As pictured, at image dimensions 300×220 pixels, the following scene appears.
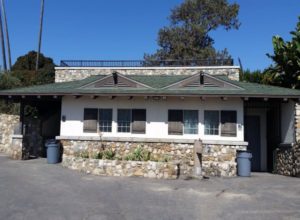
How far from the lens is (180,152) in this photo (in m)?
15.1

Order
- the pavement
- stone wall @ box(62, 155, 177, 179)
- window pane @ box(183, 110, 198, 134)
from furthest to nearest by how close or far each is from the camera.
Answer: window pane @ box(183, 110, 198, 134)
stone wall @ box(62, 155, 177, 179)
the pavement

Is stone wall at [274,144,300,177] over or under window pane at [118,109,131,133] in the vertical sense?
under

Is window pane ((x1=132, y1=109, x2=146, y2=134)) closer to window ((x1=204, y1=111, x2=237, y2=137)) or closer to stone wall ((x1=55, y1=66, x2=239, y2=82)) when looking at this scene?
window ((x1=204, y1=111, x2=237, y2=137))

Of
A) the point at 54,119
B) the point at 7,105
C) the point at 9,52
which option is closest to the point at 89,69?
the point at 54,119

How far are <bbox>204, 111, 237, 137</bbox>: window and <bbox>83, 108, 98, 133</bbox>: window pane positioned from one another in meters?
5.47

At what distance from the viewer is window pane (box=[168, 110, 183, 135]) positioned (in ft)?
50.3

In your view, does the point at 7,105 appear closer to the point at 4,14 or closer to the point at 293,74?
the point at 293,74

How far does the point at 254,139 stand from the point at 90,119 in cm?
867

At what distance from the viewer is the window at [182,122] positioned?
1529 cm

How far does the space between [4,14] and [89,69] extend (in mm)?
30456

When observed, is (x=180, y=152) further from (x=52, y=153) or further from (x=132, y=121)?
(x=52, y=153)

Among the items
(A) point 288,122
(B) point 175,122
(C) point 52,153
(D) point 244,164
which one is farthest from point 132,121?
(A) point 288,122

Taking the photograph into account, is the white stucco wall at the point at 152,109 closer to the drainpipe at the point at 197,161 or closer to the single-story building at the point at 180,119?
the single-story building at the point at 180,119

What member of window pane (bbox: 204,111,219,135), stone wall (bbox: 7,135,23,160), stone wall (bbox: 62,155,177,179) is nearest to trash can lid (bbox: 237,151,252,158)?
window pane (bbox: 204,111,219,135)
